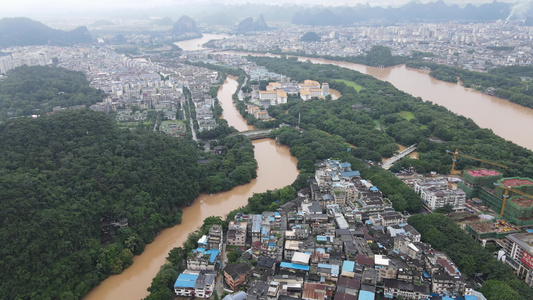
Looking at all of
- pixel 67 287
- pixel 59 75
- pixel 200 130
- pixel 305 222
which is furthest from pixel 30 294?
pixel 59 75

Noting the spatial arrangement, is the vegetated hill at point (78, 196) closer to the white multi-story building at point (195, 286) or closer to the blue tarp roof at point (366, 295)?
the white multi-story building at point (195, 286)

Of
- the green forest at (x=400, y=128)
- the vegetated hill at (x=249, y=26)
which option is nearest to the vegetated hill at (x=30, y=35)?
the vegetated hill at (x=249, y=26)

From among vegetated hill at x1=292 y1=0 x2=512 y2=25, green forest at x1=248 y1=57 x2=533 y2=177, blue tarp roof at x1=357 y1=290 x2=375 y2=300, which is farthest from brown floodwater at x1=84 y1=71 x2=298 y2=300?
vegetated hill at x1=292 y1=0 x2=512 y2=25

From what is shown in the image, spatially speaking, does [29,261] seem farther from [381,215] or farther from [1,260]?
[381,215]

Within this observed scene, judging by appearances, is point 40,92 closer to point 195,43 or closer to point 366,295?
point 366,295

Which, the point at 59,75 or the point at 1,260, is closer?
the point at 1,260

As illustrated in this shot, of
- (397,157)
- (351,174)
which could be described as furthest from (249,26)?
(351,174)
